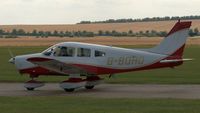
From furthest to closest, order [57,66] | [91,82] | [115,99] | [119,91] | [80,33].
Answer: [80,33] < [91,82] < [57,66] < [119,91] < [115,99]

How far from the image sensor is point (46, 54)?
2520cm

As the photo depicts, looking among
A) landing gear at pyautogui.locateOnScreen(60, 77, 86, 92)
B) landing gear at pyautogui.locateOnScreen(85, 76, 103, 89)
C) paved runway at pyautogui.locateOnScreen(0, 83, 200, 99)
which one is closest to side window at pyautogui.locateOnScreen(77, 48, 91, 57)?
landing gear at pyautogui.locateOnScreen(60, 77, 86, 92)

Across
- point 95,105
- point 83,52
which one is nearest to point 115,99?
point 95,105

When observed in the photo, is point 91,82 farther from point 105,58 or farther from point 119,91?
point 119,91

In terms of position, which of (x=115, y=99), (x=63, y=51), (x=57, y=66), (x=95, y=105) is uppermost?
(x=63, y=51)

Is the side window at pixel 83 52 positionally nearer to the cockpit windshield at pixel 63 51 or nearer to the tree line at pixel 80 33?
the cockpit windshield at pixel 63 51

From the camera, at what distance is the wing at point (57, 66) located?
77.2 ft

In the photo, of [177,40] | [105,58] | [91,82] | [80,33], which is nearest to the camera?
[177,40]

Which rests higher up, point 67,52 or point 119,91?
point 67,52

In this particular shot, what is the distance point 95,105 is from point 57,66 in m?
7.00

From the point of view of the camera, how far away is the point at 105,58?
81.7ft

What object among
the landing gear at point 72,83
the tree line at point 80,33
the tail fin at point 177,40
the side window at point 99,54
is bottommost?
the tree line at point 80,33

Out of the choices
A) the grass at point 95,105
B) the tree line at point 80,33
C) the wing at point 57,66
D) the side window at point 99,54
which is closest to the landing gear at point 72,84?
the wing at point 57,66

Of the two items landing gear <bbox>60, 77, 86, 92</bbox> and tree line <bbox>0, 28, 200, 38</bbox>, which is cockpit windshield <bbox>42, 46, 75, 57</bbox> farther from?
tree line <bbox>0, 28, 200, 38</bbox>
